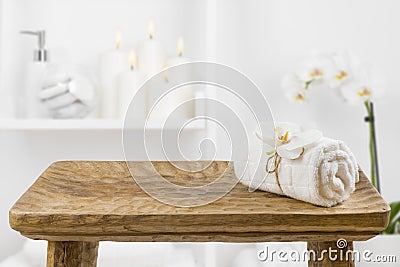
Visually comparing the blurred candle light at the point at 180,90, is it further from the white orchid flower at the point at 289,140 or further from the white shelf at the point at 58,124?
the white orchid flower at the point at 289,140

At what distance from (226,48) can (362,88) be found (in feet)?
0.96

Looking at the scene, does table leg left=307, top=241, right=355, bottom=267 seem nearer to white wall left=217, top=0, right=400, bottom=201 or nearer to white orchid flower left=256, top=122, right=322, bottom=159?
white orchid flower left=256, top=122, right=322, bottom=159

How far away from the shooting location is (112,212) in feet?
1.55

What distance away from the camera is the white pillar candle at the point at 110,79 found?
128 cm

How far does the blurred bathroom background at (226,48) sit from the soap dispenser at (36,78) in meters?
0.05

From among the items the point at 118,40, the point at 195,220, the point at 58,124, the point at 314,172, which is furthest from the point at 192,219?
the point at 118,40

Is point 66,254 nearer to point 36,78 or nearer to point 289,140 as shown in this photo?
point 289,140

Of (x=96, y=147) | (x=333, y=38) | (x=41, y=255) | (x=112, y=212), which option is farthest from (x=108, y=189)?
(x=333, y=38)

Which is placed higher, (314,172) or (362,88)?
(362,88)

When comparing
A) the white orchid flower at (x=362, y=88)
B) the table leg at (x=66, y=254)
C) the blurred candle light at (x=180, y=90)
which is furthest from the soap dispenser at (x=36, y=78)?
the table leg at (x=66, y=254)

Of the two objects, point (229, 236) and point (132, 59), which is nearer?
point (229, 236)

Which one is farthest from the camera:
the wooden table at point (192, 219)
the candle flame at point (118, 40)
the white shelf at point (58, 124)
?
the candle flame at point (118, 40)

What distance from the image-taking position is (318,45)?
1.36m

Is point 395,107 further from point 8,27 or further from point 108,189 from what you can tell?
point 108,189
